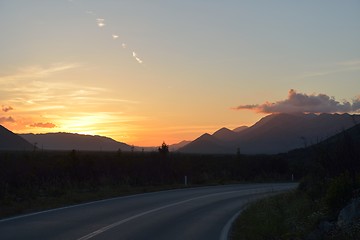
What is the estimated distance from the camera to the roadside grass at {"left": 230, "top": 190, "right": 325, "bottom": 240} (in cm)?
1355

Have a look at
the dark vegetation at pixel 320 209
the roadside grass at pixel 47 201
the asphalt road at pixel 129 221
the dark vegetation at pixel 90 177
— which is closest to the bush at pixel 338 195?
the dark vegetation at pixel 320 209

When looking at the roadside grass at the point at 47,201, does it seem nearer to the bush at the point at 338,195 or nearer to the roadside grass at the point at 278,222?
the roadside grass at the point at 278,222

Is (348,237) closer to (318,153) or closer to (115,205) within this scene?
(318,153)

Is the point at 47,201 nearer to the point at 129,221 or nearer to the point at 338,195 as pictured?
the point at 129,221

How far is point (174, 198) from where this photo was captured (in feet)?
86.3

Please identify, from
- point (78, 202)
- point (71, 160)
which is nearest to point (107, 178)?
point (71, 160)

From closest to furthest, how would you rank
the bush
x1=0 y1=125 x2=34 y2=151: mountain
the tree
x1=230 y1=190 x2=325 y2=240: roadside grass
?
x1=230 y1=190 x2=325 y2=240: roadside grass → the bush → the tree → x1=0 y1=125 x2=34 y2=151: mountain

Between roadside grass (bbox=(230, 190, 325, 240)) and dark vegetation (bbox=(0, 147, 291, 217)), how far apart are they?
751cm

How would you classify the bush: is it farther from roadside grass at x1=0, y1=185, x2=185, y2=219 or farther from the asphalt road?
roadside grass at x1=0, y1=185, x2=185, y2=219

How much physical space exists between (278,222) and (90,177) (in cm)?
2411

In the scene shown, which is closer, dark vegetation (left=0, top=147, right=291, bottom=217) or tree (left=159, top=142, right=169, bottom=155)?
dark vegetation (left=0, top=147, right=291, bottom=217)

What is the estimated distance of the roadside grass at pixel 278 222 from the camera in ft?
44.4

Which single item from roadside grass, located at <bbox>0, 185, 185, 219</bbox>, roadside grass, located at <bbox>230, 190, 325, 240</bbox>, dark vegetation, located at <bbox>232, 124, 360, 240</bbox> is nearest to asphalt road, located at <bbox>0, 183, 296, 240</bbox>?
roadside grass, located at <bbox>230, 190, 325, 240</bbox>

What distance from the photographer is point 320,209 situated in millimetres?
15961
